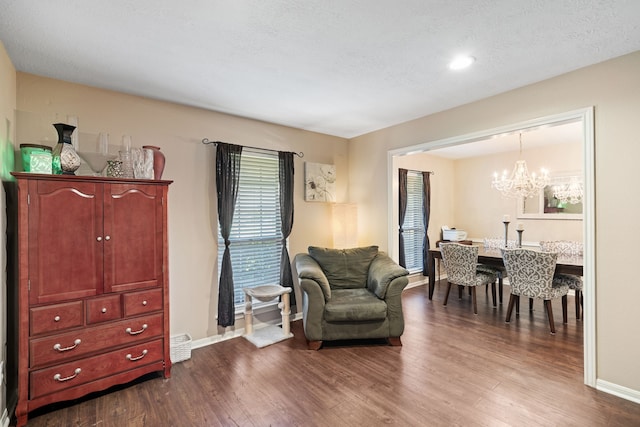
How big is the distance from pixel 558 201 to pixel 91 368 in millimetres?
6653

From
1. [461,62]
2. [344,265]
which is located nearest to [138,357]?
[344,265]

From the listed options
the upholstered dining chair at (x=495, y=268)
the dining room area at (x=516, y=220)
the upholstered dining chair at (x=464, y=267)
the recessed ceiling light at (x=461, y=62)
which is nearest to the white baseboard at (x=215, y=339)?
the dining room area at (x=516, y=220)

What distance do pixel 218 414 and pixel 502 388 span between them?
84.6 inches

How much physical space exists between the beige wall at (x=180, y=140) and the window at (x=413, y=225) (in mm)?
3100

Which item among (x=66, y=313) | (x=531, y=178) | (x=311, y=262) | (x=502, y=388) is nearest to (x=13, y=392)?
(x=66, y=313)

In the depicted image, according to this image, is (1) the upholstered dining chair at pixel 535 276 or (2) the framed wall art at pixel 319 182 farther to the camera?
(2) the framed wall art at pixel 319 182

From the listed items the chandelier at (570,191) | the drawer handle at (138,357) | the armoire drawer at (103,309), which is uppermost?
the chandelier at (570,191)

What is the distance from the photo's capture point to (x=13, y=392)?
2.26 metres

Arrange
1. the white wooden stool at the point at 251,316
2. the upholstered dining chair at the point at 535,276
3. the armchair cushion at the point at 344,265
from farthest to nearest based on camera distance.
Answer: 1. the armchair cushion at the point at 344,265
2. the upholstered dining chair at the point at 535,276
3. the white wooden stool at the point at 251,316

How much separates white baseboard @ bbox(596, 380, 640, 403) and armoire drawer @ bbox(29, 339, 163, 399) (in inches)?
139

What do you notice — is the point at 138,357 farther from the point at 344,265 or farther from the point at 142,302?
the point at 344,265

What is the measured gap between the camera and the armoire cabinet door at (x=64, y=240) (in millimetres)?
2051

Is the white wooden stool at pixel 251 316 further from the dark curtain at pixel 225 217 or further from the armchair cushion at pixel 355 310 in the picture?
the armchair cushion at pixel 355 310

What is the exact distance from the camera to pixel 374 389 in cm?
234
